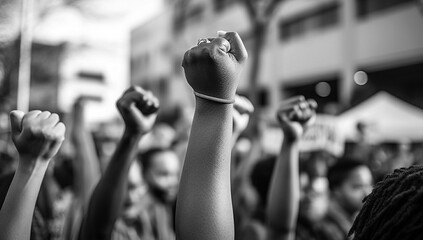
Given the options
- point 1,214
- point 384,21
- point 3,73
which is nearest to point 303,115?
point 1,214

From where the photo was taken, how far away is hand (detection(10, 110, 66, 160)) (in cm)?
119

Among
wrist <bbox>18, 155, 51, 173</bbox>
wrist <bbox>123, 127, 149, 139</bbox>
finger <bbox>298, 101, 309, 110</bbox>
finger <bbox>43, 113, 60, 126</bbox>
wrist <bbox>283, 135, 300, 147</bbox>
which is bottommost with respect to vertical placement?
wrist <bbox>18, 155, 51, 173</bbox>

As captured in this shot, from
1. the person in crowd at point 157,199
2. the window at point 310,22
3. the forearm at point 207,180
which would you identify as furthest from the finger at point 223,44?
the window at point 310,22

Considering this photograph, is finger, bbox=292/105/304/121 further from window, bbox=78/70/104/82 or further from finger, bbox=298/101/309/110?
window, bbox=78/70/104/82

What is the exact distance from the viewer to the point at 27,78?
16.4ft

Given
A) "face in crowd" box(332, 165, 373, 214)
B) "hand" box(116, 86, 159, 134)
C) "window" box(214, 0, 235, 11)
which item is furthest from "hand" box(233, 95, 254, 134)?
"window" box(214, 0, 235, 11)

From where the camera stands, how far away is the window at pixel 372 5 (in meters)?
15.4

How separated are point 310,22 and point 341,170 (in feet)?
55.4

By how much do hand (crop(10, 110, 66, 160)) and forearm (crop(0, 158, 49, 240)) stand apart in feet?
0.09

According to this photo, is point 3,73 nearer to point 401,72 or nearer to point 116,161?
point 116,161

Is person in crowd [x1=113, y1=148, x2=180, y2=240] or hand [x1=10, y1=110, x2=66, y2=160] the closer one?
hand [x1=10, y1=110, x2=66, y2=160]

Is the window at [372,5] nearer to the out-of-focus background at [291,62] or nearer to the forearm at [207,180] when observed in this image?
the out-of-focus background at [291,62]

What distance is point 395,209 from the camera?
109 centimetres

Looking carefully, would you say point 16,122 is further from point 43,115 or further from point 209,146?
point 209,146
